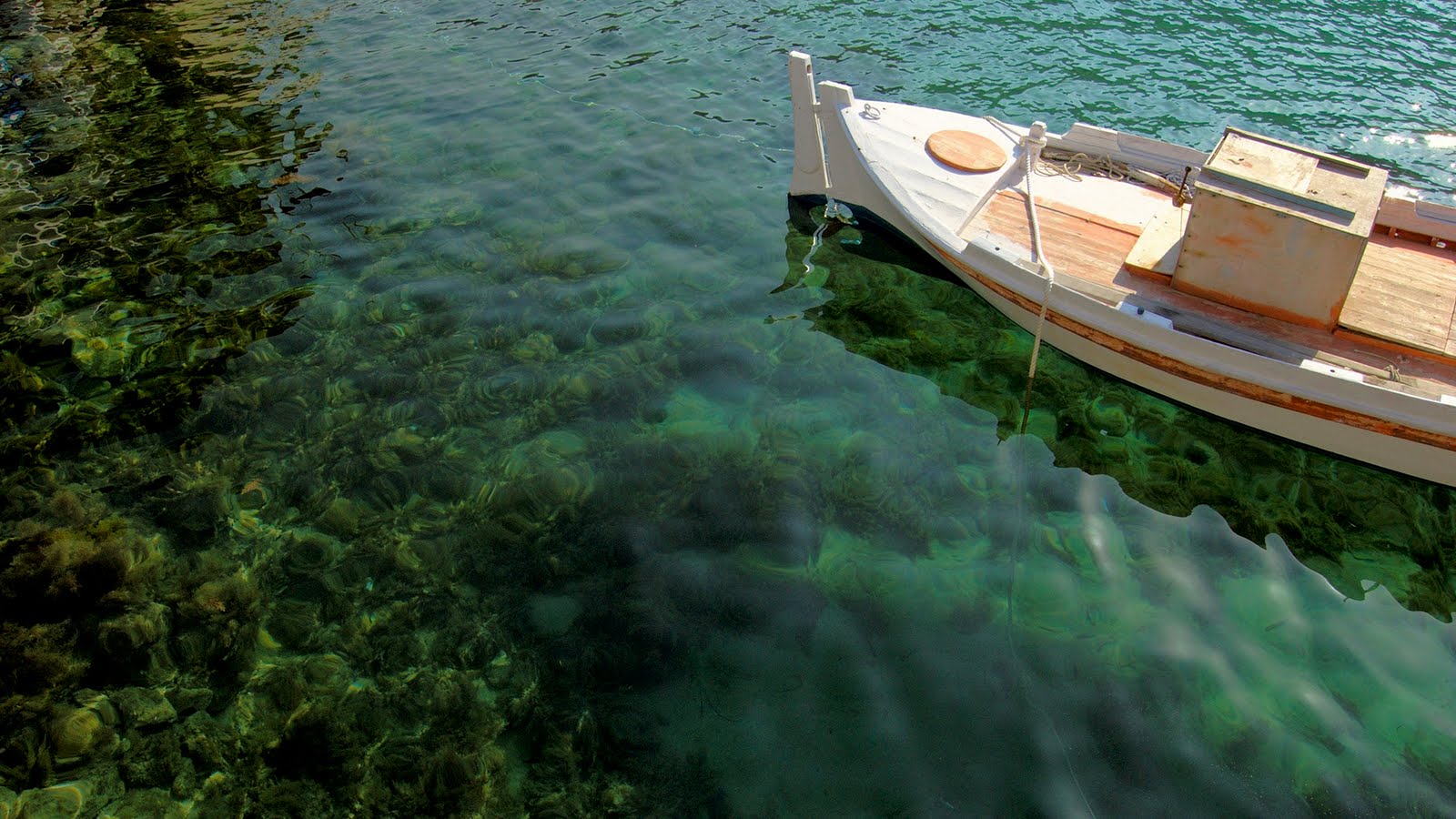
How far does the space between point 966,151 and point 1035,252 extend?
2.46 m

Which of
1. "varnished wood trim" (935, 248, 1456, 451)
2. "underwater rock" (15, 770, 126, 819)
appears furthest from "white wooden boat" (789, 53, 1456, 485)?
"underwater rock" (15, 770, 126, 819)

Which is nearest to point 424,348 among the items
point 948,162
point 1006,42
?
point 948,162

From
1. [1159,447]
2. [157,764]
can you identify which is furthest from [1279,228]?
[157,764]

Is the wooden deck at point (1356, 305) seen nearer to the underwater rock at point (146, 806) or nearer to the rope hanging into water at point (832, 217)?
the rope hanging into water at point (832, 217)

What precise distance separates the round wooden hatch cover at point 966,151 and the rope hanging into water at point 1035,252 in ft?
1.35

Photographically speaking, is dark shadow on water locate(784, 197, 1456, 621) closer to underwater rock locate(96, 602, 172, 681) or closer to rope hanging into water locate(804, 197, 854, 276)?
rope hanging into water locate(804, 197, 854, 276)

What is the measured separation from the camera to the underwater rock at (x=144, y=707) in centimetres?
738

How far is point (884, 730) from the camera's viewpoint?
23.3ft

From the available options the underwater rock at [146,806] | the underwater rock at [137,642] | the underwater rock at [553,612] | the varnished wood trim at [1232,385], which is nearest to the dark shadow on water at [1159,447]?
the varnished wood trim at [1232,385]

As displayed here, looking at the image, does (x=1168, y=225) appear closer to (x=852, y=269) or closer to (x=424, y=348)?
(x=852, y=269)

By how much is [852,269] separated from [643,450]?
4799mm

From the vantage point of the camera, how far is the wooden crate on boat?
336 inches

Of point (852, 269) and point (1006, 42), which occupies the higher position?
point (1006, 42)

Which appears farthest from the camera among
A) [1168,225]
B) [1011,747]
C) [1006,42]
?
[1006,42]
